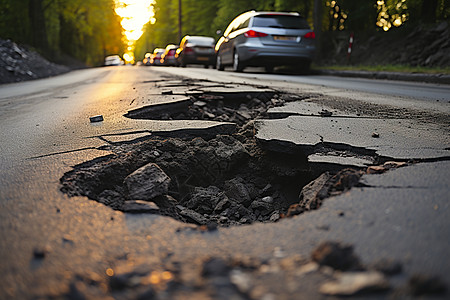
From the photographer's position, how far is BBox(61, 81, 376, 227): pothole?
176 centimetres

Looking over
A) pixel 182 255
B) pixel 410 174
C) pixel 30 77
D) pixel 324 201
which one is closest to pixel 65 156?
pixel 182 255

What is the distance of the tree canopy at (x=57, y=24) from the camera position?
19266 mm

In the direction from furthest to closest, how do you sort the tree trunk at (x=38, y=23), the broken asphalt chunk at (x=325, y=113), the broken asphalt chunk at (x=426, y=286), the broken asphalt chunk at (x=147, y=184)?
1. the tree trunk at (x=38, y=23)
2. the broken asphalt chunk at (x=325, y=113)
3. the broken asphalt chunk at (x=147, y=184)
4. the broken asphalt chunk at (x=426, y=286)

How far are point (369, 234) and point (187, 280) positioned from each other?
0.60 metres

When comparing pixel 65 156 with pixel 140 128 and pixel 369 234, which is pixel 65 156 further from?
pixel 369 234

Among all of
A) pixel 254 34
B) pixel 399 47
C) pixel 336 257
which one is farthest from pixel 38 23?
pixel 336 257

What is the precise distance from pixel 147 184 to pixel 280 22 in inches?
349

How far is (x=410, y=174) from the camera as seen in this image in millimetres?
1725

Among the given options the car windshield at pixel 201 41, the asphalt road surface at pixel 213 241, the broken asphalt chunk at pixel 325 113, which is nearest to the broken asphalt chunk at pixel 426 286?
the asphalt road surface at pixel 213 241

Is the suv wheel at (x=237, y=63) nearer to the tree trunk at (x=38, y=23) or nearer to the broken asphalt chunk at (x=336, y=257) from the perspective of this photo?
the broken asphalt chunk at (x=336, y=257)

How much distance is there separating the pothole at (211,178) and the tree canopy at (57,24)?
1944 cm

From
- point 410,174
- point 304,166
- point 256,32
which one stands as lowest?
point 304,166

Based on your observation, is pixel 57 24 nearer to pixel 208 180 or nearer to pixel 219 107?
pixel 219 107

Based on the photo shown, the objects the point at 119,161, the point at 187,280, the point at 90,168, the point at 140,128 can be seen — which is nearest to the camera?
the point at 187,280
